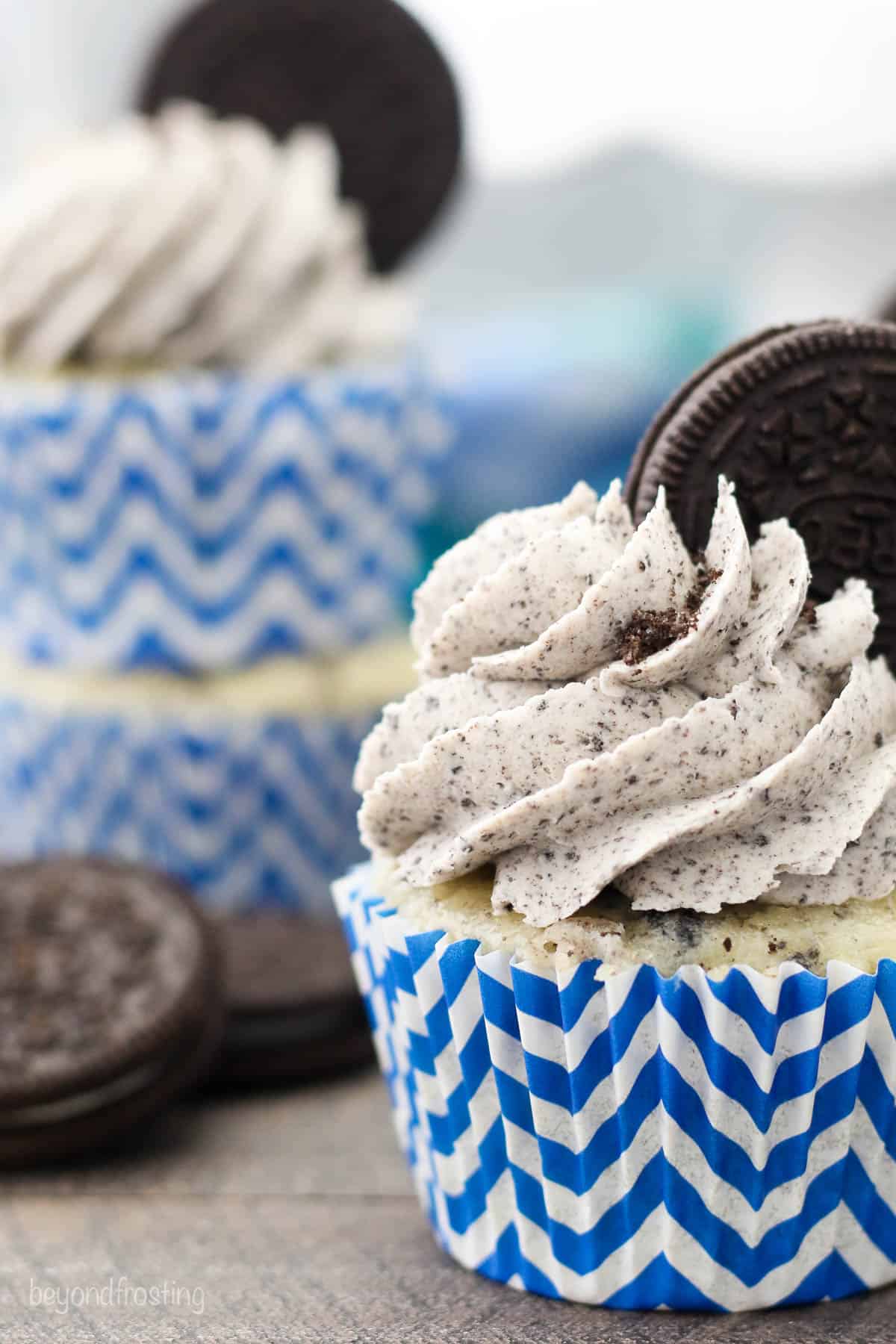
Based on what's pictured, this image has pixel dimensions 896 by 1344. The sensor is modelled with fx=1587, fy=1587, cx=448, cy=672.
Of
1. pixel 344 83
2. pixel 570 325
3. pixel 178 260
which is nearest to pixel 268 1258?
pixel 178 260

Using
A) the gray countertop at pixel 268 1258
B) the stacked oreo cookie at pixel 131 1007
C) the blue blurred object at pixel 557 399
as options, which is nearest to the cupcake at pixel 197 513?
the stacked oreo cookie at pixel 131 1007

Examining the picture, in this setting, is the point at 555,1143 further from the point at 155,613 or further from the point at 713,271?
the point at 713,271

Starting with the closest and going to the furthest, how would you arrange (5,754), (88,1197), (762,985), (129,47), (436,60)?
1. (762,985)
2. (88,1197)
3. (5,754)
4. (436,60)
5. (129,47)

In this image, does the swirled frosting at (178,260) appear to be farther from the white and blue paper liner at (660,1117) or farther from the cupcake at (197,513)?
the white and blue paper liner at (660,1117)

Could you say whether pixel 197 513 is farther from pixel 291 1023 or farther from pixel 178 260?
pixel 291 1023

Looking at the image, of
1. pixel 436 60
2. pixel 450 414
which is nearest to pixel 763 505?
pixel 450 414

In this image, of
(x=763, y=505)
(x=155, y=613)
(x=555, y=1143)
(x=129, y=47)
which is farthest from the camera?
(x=129, y=47)

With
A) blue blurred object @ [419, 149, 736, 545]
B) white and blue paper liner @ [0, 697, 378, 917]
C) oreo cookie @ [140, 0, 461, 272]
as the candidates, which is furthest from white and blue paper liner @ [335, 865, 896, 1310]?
oreo cookie @ [140, 0, 461, 272]
